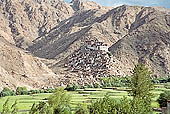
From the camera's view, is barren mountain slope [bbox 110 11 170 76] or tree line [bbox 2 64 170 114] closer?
tree line [bbox 2 64 170 114]

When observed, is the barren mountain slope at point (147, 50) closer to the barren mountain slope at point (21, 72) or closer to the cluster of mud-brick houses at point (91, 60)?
the cluster of mud-brick houses at point (91, 60)

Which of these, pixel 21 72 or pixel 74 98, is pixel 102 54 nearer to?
pixel 21 72

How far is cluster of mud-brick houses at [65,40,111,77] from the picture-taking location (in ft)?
427

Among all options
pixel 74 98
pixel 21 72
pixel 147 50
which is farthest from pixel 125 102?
pixel 147 50

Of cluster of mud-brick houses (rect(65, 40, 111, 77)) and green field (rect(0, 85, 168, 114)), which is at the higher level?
cluster of mud-brick houses (rect(65, 40, 111, 77))

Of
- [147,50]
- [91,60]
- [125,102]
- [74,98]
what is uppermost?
[147,50]

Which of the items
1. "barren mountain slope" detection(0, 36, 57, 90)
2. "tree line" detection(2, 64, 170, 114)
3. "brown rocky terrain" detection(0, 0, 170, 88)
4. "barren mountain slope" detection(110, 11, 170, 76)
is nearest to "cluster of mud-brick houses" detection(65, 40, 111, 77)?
"brown rocky terrain" detection(0, 0, 170, 88)

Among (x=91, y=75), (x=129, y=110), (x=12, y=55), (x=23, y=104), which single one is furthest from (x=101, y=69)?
(x=129, y=110)

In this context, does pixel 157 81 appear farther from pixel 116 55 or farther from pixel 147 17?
pixel 147 17

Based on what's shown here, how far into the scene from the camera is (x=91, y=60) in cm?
13688

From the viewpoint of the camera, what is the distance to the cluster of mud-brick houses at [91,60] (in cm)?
13025

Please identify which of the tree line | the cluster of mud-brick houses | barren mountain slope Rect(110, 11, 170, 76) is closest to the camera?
the tree line

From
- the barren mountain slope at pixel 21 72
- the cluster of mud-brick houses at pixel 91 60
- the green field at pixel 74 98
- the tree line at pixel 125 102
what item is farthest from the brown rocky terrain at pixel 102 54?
the tree line at pixel 125 102

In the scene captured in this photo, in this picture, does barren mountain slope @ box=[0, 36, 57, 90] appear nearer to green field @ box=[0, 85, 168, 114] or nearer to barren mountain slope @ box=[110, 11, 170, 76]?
green field @ box=[0, 85, 168, 114]
